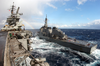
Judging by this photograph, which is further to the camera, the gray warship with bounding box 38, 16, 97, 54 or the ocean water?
the gray warship with bounding box 38, 16, 97, 54

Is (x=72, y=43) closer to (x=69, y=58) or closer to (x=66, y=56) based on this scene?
(x=66, y=56)

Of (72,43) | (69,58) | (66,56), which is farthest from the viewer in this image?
(72,43)

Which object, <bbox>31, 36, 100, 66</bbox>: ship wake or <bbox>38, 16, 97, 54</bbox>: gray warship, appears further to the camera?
<bbox>38, 16, 97, 54</bbox>: gray warship

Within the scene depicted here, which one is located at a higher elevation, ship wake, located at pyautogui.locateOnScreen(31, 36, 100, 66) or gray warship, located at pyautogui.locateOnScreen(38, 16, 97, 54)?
gray warship, located at pyautogui.locateOnScreen(38, 16, 97, 54)

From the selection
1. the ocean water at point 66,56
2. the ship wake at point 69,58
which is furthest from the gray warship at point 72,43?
the ship wake at point 69,58

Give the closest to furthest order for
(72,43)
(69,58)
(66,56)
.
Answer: (69,58), (66,56), (72,43)

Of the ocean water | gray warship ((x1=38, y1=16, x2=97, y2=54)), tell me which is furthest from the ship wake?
gray warship ((x1=38, y1=16, x2=97, y2=54))

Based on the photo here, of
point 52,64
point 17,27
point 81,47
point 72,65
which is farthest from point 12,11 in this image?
point 81,47

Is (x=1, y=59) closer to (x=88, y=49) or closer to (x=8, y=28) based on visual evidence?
(x=8, y=28)

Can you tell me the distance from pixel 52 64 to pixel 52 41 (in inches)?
578

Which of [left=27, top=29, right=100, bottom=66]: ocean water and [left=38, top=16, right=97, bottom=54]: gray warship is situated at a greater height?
[left=38, top=16, right=97, bottom=54]: gray warship

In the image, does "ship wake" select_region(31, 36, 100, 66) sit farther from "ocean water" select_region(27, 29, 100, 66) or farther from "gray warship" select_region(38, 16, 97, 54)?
"gray warship" select_region(38, 16, 97, 54)

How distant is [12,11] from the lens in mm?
16500

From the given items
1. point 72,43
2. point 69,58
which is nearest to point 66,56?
point 69,58
